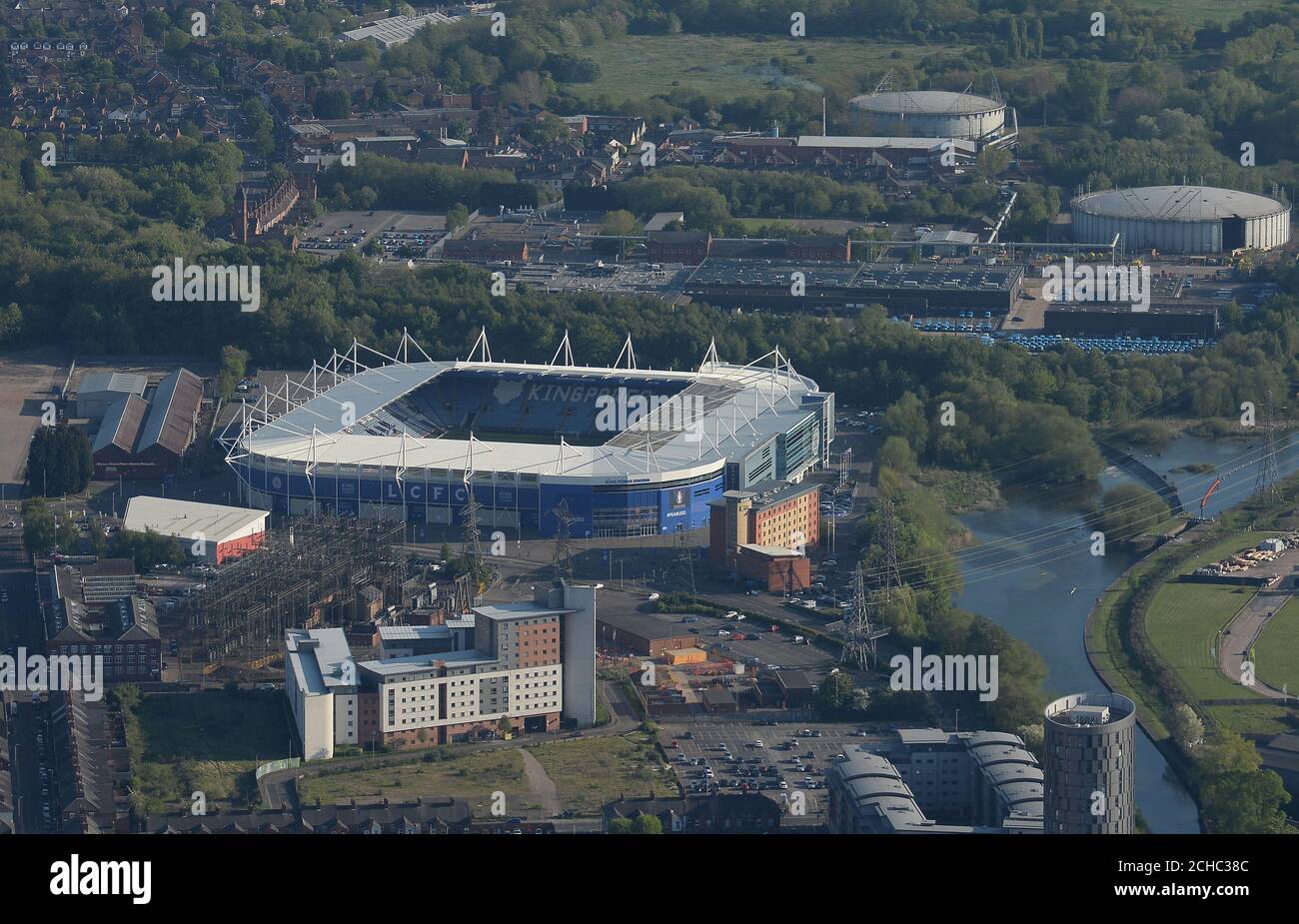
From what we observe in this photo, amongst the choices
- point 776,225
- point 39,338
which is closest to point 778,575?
point 39,338

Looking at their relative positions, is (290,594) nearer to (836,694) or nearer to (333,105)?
(836,694)

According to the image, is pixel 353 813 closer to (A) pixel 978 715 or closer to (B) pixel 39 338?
(A) pixel 978 715

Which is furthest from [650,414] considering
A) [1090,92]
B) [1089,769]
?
[1090,92]

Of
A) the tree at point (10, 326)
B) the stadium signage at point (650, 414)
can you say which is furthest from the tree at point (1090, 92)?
the tree at point (10, 326)

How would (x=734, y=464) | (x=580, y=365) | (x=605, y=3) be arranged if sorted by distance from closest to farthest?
(x=734, y=464)
(x=580, y=365)
(x=605, y=3)

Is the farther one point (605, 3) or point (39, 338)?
point (605, 3)

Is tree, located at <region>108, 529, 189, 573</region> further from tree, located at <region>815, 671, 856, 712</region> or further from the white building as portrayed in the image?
tree, located at <region>815, 671, 856, 712</region>
